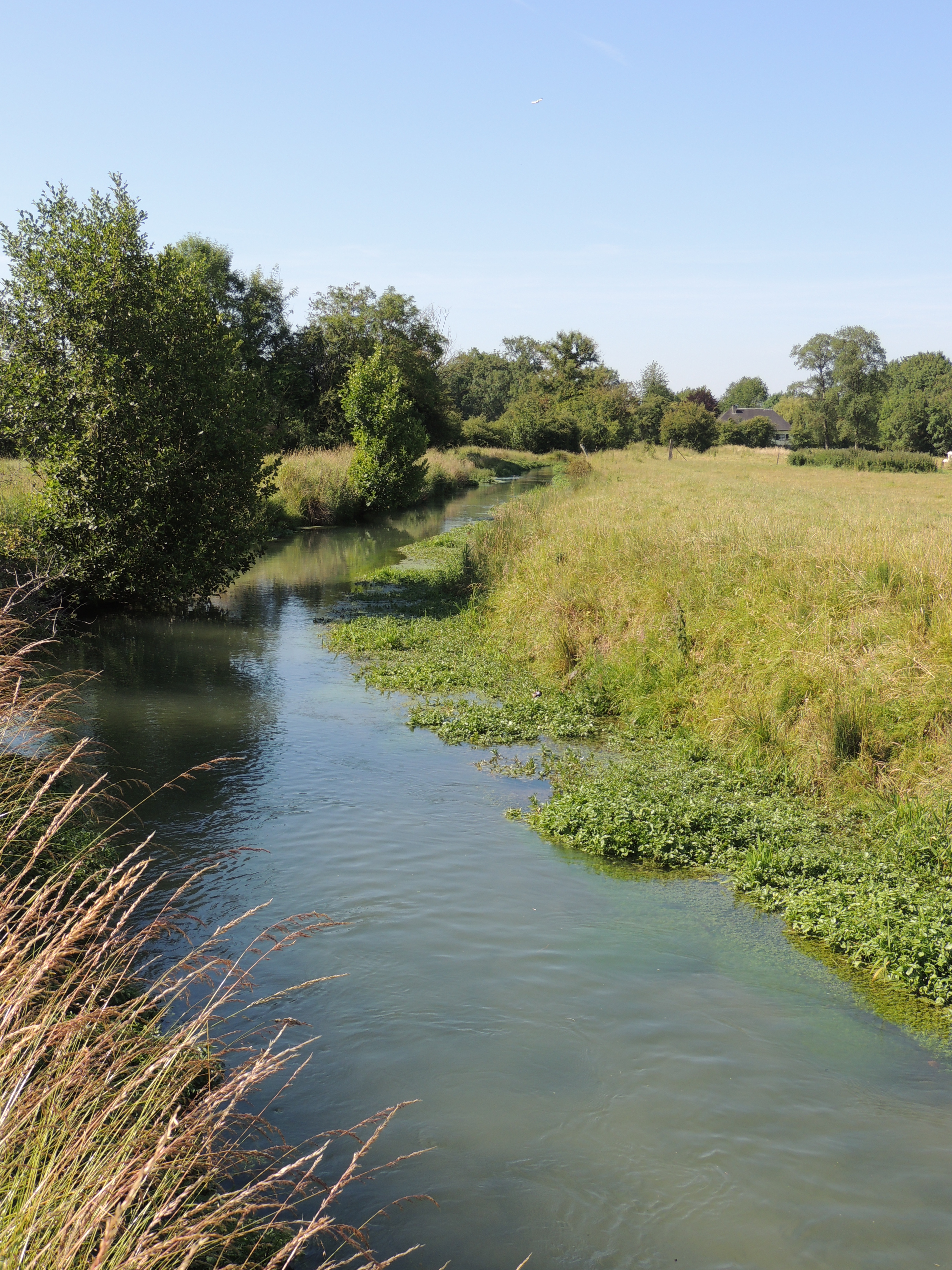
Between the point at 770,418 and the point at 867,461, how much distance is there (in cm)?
5835

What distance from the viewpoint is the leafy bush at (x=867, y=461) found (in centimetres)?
6184

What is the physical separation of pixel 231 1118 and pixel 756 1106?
2.75 metres

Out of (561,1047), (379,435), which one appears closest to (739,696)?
(561,1047)

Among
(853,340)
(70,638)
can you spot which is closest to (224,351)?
(70,638)

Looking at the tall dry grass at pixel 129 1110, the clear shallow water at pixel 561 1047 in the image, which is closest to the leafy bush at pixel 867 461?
the clear shallow water at pixel 561 1047

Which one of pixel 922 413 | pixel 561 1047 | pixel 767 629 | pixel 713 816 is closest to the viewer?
pixel 561 1047

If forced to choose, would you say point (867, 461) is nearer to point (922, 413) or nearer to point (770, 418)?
point (922, 413)

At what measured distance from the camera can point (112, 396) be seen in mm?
14781

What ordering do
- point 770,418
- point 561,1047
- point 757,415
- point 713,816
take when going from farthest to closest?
point 757,415, point 770,418, point 713,816, point 561,1047

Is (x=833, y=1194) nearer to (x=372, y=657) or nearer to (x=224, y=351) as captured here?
(x=372, y=657)

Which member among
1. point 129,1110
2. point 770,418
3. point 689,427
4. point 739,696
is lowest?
point 739,696

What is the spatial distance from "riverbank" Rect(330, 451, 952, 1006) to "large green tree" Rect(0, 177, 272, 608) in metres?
3.84

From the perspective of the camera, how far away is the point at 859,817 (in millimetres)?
8438

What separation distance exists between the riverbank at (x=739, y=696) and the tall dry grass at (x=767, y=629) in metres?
0.03
